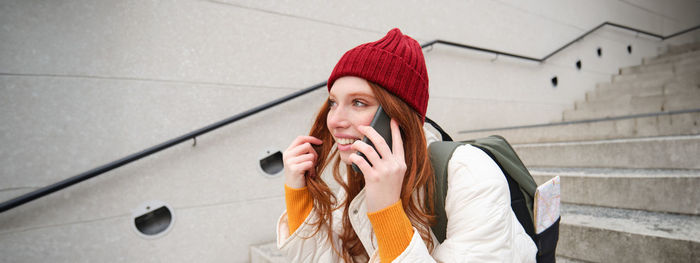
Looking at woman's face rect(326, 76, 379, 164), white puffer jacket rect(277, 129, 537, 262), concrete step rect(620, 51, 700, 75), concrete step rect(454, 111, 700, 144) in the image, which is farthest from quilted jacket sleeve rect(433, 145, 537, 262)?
concrete step rect(620, 51, 700, 75)

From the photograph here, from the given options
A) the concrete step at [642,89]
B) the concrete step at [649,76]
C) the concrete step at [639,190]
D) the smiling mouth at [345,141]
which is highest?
the concrete step at [649,76]

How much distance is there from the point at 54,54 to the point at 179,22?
0.65 m

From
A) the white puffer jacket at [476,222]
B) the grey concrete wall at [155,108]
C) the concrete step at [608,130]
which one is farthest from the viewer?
the concrete step at [608,130]

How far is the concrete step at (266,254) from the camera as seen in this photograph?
1.76 m

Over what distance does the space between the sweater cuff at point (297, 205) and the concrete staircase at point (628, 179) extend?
910 millimetres

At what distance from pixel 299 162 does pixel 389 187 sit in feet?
1.05

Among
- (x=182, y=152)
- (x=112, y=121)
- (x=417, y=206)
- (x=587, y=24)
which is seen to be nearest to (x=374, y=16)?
(x=182, y=152)

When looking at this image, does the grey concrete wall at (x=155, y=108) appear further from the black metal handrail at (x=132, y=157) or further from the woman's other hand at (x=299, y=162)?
the woman's other hand at (x=299, y=162)

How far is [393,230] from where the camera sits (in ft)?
2.28

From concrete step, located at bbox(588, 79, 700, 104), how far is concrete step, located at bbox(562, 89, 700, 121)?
8.8 inches

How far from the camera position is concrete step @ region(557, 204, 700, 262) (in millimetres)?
1285

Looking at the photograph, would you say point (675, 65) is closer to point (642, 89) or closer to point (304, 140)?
point (642, 89)

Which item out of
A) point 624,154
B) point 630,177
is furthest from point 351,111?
point 624,154

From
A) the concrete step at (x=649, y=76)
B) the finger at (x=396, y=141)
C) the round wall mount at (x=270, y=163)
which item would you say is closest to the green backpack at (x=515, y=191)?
the finger at (x=396, y=141)
